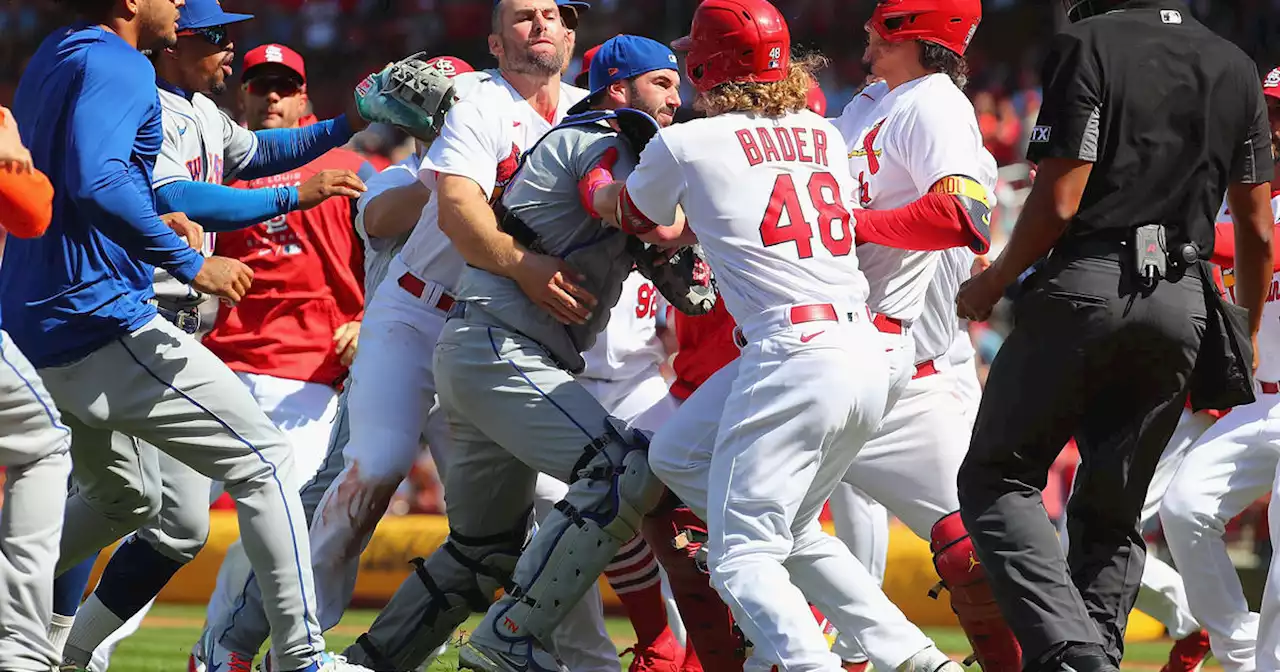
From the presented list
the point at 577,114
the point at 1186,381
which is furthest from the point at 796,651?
the point at 577,114

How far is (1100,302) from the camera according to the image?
441 centimetres

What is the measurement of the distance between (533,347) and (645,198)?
2.71 feet

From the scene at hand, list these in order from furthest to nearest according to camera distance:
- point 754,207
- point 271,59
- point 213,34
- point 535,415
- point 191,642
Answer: point 191,642, point 271,59, point 213,34, point 535,415, point 754,207

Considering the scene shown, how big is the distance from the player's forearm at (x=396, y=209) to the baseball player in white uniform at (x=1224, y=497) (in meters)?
2.99

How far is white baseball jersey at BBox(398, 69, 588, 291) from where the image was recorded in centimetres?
545

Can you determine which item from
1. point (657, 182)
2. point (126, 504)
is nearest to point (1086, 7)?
point (657, 182)

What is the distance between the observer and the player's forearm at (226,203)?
5.14m

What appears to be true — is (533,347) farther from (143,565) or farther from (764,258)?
(143,565)

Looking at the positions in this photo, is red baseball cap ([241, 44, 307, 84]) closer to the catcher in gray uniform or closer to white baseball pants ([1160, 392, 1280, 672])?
the catcher in gray uniform

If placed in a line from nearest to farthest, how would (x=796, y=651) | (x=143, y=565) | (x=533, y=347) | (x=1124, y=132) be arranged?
(x=796, y=651) → (x=1124, y=132) → (x=533, y=347) → (x=143, y=565)

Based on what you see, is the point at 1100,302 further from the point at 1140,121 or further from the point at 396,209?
the point at 396,209

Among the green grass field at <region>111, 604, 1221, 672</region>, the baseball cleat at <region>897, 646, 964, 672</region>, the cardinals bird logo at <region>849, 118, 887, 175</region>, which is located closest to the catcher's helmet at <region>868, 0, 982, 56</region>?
the cardinals bird logo at <region>849, 118, 887, 175</region>

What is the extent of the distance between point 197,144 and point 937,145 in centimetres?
291

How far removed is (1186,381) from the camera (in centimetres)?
457
